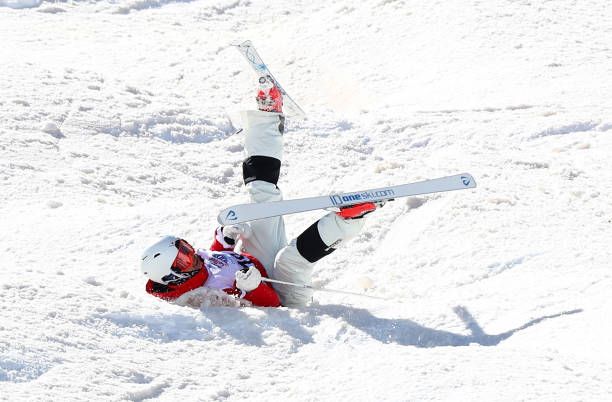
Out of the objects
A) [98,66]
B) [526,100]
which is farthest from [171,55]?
[526,100]

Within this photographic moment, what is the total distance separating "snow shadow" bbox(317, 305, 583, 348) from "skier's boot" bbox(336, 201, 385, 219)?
598 millimetres

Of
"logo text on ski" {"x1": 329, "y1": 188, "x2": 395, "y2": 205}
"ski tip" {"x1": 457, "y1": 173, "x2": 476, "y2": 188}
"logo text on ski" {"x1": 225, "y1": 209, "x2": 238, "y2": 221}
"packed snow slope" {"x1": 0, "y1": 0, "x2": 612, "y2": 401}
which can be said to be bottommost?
"packed snow slope" {"x1": 0, "y1": 0, "x2": 612, "y2": 401}

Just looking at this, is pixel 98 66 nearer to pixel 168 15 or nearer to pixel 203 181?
pixel 168 15

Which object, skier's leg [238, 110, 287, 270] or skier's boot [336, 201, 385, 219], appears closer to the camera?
skier's boot [336, 201, 385, 219]

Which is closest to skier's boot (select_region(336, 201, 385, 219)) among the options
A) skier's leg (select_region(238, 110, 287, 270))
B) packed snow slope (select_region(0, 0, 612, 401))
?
packed snow slope (select_region(0, 0, 612, 401))

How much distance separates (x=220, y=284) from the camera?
6148 millimetres

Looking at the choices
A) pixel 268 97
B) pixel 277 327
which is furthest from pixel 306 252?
pixel 268 97

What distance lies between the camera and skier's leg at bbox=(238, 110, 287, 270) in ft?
21.9

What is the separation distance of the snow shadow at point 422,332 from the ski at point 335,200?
686mm

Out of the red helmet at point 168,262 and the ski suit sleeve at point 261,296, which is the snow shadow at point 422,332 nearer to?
the ski suit sleeve at point 261,296

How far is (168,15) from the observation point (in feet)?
43.6

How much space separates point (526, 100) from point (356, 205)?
3.81 metres

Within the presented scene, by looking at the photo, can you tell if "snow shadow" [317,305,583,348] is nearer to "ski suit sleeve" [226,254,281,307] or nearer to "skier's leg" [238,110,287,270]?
"ski suit sleeve" [226,254,281,307]

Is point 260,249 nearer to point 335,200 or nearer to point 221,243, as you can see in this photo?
point 221,243
